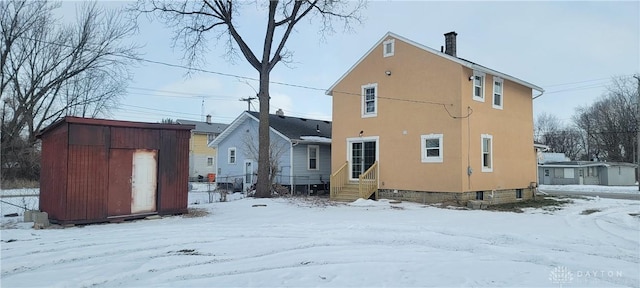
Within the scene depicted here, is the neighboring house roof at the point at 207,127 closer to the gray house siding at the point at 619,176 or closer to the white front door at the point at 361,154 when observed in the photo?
the white front door at the point at 361,154

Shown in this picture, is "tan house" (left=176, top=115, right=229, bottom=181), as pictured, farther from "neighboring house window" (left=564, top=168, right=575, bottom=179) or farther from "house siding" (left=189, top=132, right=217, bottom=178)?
"neighboring house window" (left=564, top=168, right=575, bottom=179)

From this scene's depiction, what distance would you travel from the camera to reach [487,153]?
16859mm

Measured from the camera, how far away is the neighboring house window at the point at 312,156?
23.6 meters

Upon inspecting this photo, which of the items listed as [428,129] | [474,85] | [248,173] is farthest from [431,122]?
[248,173]

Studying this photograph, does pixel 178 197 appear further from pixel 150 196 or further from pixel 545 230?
pixel 545 230

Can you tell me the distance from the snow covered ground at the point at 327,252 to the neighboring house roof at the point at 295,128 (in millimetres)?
11474

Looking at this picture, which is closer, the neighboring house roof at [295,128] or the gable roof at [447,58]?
the gable roof at [447,58]

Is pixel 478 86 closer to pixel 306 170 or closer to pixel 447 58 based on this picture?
pixel 447 58

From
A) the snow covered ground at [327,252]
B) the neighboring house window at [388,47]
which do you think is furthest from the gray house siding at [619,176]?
the snow covered ground at [327,252]

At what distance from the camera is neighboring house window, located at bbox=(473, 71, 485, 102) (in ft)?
53.6

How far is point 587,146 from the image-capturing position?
6228cm

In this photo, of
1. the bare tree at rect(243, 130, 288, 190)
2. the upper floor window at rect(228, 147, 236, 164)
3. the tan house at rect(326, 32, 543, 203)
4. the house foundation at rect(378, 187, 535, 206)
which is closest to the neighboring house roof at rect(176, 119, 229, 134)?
the upper floor window at rect(228, 147, 236, 164)

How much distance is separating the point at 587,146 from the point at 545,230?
63187mm

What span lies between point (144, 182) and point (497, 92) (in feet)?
46.9
